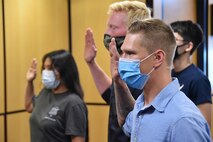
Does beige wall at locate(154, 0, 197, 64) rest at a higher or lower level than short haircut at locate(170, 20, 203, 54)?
higher

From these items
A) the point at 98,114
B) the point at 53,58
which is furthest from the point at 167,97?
the point at 98,114

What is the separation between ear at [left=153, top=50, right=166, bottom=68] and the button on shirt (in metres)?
0.09

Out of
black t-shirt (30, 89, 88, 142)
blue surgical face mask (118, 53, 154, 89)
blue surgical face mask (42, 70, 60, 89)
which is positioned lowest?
black t-shirt (30, 89, 88, 142)

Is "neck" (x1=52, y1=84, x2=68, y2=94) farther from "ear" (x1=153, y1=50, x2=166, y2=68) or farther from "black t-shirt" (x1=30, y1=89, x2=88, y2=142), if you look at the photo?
"ear" (x1=153, y1=50, x2=166, y2=68)

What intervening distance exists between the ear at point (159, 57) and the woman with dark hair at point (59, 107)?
1.11 metres

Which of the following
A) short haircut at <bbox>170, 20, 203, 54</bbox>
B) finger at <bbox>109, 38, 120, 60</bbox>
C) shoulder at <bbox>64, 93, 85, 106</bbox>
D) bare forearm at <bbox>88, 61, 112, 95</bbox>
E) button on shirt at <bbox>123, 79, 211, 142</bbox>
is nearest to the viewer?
button on shirt at <bbox>123, 79, 211, 142</bbox>

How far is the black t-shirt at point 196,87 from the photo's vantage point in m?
2.35

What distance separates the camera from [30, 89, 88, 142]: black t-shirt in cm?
236

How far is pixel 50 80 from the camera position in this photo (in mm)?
2562

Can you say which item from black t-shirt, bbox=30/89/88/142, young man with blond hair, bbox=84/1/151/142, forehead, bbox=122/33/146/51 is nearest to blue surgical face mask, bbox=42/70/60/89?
black t-shirt, bbox=30/89/88/142

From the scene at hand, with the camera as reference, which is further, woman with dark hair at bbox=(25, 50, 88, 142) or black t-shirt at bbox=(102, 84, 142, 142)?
woman with dark hair at bbox=(25, 50, 88, 142)

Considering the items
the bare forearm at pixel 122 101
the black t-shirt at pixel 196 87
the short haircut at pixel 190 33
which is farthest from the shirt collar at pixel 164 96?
the short haircut at pixel 190 33

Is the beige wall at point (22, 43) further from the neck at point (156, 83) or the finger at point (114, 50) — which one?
the neck at point (156, 83)

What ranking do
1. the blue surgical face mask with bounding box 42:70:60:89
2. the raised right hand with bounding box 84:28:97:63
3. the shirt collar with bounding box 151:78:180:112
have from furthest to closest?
the blue surgical face mask with bounding box 42:70:60:89 → the raised right hand with bounding box 84:28:97:63 → the shirt collar with bounding box 151:78:180:112
